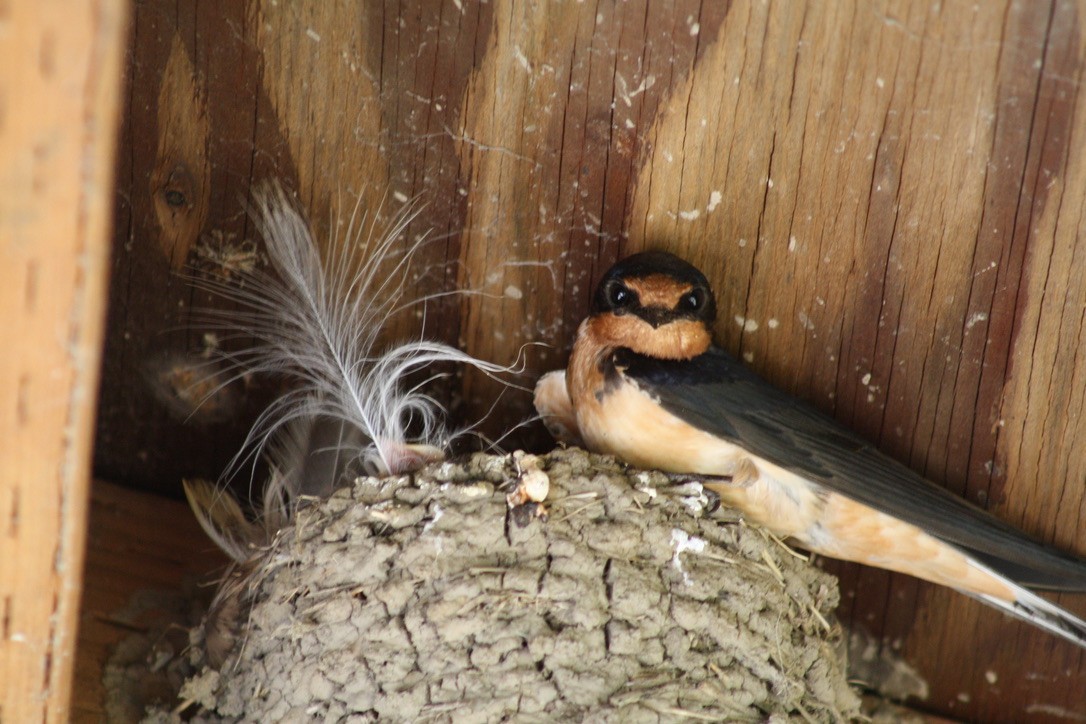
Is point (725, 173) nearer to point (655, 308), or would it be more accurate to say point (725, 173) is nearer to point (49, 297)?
point (655, 308)

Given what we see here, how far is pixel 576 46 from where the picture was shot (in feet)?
6.98

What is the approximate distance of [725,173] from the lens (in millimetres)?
2152

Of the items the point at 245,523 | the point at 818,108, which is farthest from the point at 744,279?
the point at 245,523

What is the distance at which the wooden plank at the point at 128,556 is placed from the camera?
7.30 ft

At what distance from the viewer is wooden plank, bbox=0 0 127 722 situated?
1.11m

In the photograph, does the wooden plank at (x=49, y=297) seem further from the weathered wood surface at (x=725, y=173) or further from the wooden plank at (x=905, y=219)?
the wooden plank at (x=905, y=219)

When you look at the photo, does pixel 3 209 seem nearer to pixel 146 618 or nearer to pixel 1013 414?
pixel 146 618

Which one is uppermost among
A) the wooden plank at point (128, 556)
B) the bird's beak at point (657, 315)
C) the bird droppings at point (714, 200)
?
the bird droppings at point (714, 200)

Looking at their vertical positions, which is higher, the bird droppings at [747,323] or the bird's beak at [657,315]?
the bird's beak at [657,315]

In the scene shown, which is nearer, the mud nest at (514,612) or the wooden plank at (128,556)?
the mud nest at (514,612)

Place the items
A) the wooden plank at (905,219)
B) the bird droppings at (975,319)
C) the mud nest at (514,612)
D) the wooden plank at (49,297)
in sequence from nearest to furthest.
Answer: the wooden plank at (49,297)
the mud nest at (514,612)
the wooden plank at (905,219)
the bird droppings at (975,319)

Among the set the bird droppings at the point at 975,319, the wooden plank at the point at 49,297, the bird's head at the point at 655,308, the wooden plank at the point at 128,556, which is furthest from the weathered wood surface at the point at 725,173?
the wooden plank at the point at 49,297

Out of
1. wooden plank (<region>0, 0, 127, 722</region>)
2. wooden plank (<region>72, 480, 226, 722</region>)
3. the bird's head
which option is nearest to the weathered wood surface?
the bird's head

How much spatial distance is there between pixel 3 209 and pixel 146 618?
1389mm
